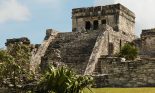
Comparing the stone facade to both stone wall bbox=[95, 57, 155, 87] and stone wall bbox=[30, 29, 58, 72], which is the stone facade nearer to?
stone wall bbox=[30, 29, 58, 72]

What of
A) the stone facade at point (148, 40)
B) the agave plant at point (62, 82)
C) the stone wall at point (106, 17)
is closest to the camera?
the agave plant at point (62, 82)

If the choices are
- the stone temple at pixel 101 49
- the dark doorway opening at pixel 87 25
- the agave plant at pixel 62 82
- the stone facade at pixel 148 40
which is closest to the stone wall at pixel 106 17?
the stone temple at pixel 101 49

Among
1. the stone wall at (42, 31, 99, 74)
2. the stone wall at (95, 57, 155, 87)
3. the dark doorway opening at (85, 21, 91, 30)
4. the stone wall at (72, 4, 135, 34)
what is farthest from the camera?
the dark doorway opening at (85, 21, 91, 30)

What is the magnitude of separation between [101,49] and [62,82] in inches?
519

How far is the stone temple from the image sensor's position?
86.8 ft

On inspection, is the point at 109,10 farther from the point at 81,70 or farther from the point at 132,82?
the point at 132,82

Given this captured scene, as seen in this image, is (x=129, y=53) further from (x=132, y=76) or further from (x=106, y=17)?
(x=106, y=17)

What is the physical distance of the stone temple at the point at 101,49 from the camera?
86.8 feet

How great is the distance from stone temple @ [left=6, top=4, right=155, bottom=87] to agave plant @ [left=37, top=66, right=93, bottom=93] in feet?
11.6

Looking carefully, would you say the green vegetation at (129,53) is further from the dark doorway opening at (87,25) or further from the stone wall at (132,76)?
the dark doorway opening at (87,25)

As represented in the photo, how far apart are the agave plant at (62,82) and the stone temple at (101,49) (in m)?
3.53

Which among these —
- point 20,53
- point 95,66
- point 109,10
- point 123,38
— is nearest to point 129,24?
point 109,10

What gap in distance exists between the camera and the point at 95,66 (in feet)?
103

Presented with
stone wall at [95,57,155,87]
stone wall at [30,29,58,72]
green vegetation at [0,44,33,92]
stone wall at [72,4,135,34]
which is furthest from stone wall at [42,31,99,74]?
stone wall at [72,4,135,34]
